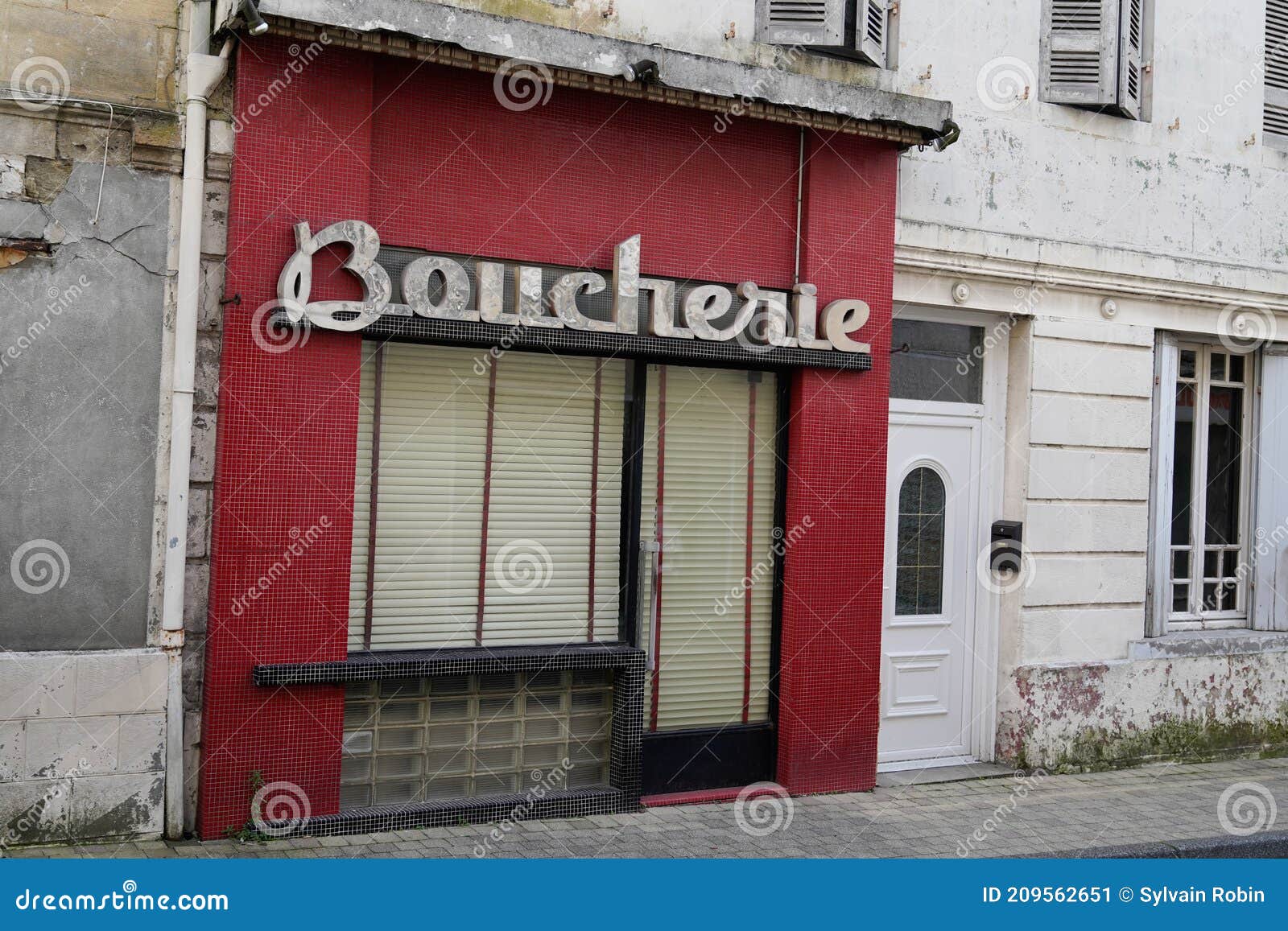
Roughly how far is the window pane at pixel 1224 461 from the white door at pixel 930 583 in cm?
238

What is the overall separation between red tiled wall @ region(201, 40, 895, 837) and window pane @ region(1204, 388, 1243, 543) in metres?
3.49

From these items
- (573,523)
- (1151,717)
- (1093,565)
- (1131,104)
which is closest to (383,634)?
(573,523)

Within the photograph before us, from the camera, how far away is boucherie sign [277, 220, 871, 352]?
21.4 feet

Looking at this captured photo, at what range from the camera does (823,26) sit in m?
8.01

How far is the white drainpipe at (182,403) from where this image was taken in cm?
627

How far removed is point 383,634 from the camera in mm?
6902

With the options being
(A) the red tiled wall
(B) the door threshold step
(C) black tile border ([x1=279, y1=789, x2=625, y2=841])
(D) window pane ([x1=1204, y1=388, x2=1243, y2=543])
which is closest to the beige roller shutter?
(A) the red tiled wall

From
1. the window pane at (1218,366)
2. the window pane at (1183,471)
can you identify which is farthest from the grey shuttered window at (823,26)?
the window pane at (1218,366)

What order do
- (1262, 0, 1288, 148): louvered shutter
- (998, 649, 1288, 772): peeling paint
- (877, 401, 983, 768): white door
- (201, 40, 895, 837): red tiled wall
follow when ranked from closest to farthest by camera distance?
(201, 40, 895, 837): red tiled wall
(877, 401, 983, 768): white door
(998, 649, 1288, 772): peeling paint
(1262, 0, 1288, 148): louvered shutter

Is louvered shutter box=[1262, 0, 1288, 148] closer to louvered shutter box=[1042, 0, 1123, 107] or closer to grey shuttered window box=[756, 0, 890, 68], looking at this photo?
louvered shutter box=[1042, 0, 1123, 107]

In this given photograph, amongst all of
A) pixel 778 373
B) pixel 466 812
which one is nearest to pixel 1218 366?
pixel 778 373

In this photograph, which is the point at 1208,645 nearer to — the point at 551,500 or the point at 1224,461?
the point at 1224,461

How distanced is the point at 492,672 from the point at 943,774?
3.37 metres

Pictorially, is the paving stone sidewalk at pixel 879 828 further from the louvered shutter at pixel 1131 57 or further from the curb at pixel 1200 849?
the louvered shutter at pixel 1131 57
